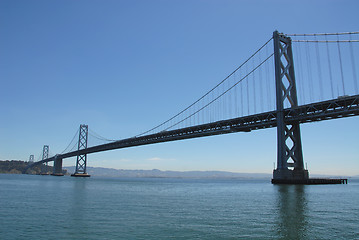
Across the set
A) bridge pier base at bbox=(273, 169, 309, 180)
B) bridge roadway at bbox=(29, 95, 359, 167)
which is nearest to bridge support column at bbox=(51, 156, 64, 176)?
bridge roadway at bbox=(29, 95, 359, 167)

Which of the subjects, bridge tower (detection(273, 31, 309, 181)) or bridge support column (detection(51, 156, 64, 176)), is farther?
bridge support column (detection(51, 156, 64, 176))

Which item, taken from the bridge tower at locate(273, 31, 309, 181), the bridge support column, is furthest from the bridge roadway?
the bridge support column

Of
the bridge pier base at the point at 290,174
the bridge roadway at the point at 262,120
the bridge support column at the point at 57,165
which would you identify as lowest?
the bridge pier base at the point at 290,174

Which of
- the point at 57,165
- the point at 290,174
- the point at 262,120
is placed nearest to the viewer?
the point at 290,174

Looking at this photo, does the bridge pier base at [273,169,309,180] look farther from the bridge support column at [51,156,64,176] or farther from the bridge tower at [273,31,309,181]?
the bridge support column at [51,156,64,176]

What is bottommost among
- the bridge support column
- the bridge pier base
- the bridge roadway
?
the bridge pier base

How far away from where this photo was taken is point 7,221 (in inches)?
513

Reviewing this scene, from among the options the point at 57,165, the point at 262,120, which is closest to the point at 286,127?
the point at 262,120

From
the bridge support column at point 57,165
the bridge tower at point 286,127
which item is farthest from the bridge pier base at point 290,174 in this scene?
the bridge support column at point 57,165

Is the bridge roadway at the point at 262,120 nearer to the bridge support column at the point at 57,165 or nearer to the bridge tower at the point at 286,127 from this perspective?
the bridge tower at the point at 286,127

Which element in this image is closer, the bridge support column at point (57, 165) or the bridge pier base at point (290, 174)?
the bridge pier base at point (290, 174)

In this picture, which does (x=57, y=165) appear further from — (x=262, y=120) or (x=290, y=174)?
(x=290, y=174)

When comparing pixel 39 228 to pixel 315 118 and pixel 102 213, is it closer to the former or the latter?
pixel 102 213

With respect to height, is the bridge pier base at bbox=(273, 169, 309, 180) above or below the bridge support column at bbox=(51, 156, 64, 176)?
below
